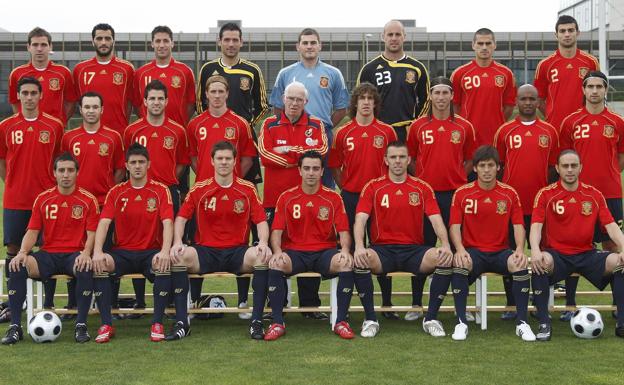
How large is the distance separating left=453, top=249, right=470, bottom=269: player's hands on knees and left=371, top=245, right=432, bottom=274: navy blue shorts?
0.26 metres

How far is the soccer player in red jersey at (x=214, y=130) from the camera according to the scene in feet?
23.3

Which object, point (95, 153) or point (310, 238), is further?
point (95, 153)

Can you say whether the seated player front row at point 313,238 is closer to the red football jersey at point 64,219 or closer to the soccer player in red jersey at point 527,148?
the red football jersey at point 64,219

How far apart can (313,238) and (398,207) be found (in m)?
0.72

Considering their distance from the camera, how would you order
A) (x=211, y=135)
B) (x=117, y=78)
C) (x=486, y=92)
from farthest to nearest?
1. (x=117, y=78)
2. (x=486, y=92)
3. (x=211, y=135)

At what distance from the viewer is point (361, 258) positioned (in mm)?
6418

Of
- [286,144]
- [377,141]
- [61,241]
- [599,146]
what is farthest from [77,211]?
[599,146]

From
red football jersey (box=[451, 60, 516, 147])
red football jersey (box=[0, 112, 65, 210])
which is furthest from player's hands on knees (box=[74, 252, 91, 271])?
red football jersey (box=[451, 60, 516, 147])

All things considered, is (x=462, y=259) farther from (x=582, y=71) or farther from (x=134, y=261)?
(x=134, y=261)

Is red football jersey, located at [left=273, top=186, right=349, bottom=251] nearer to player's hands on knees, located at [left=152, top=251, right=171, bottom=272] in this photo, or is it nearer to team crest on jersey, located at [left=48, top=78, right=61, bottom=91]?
player's hands on knees, located at [left=152, top=251, right=171, bottom=272]

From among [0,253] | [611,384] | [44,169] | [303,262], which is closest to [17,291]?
[44,169]

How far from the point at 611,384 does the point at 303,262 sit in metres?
2.53

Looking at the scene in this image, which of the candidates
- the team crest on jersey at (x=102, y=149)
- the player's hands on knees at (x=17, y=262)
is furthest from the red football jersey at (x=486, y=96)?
the player's hands on knees at (x=17, y=262)

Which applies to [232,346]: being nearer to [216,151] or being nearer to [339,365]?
[339,365]
